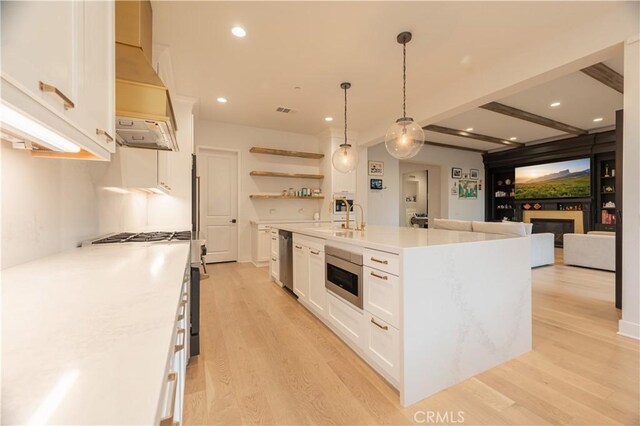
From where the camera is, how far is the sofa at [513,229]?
3213 millimetres

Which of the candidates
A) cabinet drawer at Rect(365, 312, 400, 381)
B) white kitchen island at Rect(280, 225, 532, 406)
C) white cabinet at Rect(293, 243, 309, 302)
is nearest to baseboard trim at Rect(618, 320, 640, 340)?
white kitchen island at Rect(280, 225, 532, 406)

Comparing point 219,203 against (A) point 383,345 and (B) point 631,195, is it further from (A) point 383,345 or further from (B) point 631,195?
(B) point 631,195

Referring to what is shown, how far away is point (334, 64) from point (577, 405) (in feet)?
11.6

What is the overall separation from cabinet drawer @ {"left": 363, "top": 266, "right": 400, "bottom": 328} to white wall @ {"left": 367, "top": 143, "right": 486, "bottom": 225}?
15.6 ft

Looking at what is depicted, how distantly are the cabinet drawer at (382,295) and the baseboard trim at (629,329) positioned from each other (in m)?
2.26

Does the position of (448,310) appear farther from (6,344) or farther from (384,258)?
(6,344)

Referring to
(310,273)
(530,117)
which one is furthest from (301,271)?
(530,117)

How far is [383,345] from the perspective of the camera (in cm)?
165

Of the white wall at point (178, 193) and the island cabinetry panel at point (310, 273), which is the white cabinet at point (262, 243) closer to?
the white wall at point (178, 193)

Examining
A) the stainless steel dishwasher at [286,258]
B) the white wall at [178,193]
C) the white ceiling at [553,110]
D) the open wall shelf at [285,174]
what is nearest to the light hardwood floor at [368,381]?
the stainless steel dishwasher at [286,258]

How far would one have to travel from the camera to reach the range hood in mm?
1420

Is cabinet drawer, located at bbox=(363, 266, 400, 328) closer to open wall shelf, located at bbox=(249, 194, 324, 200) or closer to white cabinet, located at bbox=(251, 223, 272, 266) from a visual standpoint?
white cabinet, located at bbox=(251, 223, 272, 266)

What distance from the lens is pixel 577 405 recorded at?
1.47 metres

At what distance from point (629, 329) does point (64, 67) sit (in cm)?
384
